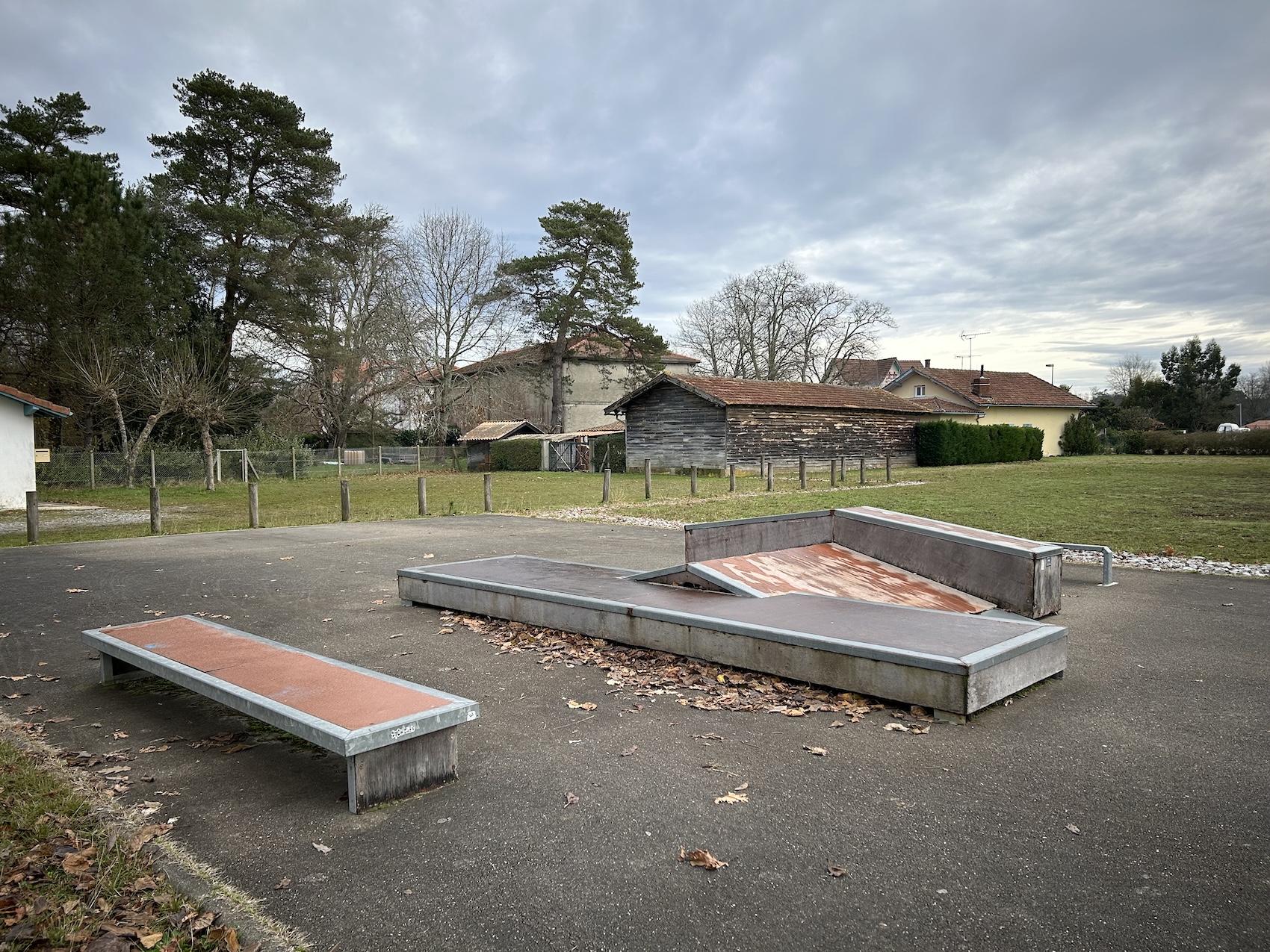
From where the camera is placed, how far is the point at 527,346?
1955 inches

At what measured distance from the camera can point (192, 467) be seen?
31.2 metres

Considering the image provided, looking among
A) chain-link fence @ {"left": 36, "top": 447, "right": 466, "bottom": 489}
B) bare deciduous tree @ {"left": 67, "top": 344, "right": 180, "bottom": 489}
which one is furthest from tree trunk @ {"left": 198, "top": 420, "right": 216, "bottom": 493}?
bare deciduous tree @ {"left": 67, "top": 344, "right": 180, "bottom": 489}

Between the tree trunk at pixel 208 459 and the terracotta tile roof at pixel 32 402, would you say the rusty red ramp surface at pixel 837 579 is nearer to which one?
the terracotta tile roof at pixel 32 402

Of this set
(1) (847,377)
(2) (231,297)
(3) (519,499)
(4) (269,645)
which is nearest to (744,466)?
(3) (519,499)

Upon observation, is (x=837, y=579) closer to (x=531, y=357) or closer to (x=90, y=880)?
(x=90, y=880)

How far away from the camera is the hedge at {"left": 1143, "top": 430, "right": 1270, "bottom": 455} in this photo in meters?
45.1

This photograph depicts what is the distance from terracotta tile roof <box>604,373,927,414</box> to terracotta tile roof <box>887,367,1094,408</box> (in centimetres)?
1724

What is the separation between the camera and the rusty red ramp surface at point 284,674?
12.1 feet

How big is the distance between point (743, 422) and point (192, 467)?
22298 mm

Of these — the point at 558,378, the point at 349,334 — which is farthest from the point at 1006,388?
the point at 349,334

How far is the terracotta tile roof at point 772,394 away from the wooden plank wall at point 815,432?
0.31m

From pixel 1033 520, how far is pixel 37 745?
14.1m

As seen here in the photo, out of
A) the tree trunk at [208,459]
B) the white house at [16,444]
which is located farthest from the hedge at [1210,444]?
the white house at [16,444]

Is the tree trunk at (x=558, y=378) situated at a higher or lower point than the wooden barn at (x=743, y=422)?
higher
